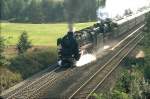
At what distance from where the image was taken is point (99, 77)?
33.9 metres

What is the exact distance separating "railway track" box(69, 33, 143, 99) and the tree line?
3053 inches

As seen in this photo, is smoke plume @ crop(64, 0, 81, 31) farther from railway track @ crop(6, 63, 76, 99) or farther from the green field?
the green field

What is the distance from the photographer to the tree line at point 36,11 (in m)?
124

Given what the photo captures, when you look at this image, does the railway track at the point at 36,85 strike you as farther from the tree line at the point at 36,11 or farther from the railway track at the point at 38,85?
the tree line at the point at 36,11

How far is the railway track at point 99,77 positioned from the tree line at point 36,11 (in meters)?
77.6

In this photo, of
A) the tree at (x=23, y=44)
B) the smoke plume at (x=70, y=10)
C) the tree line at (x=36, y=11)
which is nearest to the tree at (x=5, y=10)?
the tree line at (x=36, y=11)

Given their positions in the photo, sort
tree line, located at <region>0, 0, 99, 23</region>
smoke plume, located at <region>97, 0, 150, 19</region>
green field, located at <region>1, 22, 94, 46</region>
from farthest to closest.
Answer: tree line, located at <region>0, 0, 99, 23</region> < smoke plume, located at <region>97, 0, 150, 19</region> < green field, located at <region>1, 22, 94, 46</region>

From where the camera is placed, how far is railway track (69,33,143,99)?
28.3 m

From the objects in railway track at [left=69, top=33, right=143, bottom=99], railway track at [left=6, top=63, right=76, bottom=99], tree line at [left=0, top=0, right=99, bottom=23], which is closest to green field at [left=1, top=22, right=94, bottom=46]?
railway track at [left=69, top=33, right=143, bottom=99]

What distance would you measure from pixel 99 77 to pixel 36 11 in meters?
94.9

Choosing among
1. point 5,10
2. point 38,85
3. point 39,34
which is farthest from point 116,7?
point 38,85

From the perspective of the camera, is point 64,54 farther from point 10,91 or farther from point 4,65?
point 10,91

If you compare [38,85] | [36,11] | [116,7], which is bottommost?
[38,85]

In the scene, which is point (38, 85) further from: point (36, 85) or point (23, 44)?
point (23, 44)
